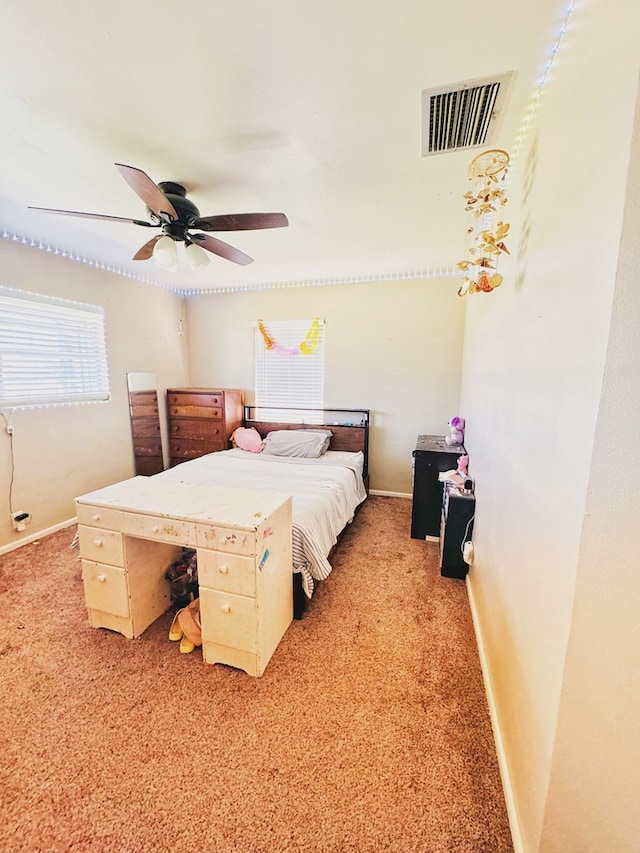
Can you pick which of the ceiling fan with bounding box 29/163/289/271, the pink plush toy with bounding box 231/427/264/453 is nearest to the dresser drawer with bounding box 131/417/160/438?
the pink plush toy with bounding box 231/427/264/453

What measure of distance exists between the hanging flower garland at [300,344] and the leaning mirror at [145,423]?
4.69 ft

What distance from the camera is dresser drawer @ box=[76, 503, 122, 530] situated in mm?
1645

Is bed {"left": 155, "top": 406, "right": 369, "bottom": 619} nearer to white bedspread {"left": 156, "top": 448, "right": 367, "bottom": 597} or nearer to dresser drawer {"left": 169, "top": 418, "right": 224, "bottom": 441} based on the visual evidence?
white bedspread {"left": 156, "top": 448, "right": 367, "bottom": 597}

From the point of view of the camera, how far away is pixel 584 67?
0.85 meters

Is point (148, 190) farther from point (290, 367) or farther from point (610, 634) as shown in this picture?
point (290, 367)

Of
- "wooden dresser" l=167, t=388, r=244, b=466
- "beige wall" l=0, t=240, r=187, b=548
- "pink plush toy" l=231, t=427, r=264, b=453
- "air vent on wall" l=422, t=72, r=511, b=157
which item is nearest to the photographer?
"air vent on wall" l=422, t=72, r=511, b=157

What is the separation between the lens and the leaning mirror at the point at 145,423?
3744mm

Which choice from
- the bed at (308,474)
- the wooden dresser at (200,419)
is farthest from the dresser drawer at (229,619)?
the wooden dresser at (200,419)

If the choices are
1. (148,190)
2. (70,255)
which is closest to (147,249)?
(148,190)

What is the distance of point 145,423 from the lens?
3.89 metres

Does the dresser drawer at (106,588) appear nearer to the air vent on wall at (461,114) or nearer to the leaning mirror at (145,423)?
the leaning mirror at (145,423)

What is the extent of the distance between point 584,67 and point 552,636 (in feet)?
4.77

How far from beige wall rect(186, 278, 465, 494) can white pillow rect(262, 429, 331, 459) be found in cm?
51

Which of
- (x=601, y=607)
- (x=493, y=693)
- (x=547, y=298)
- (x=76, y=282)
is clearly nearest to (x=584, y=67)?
(x=547, y=298)
